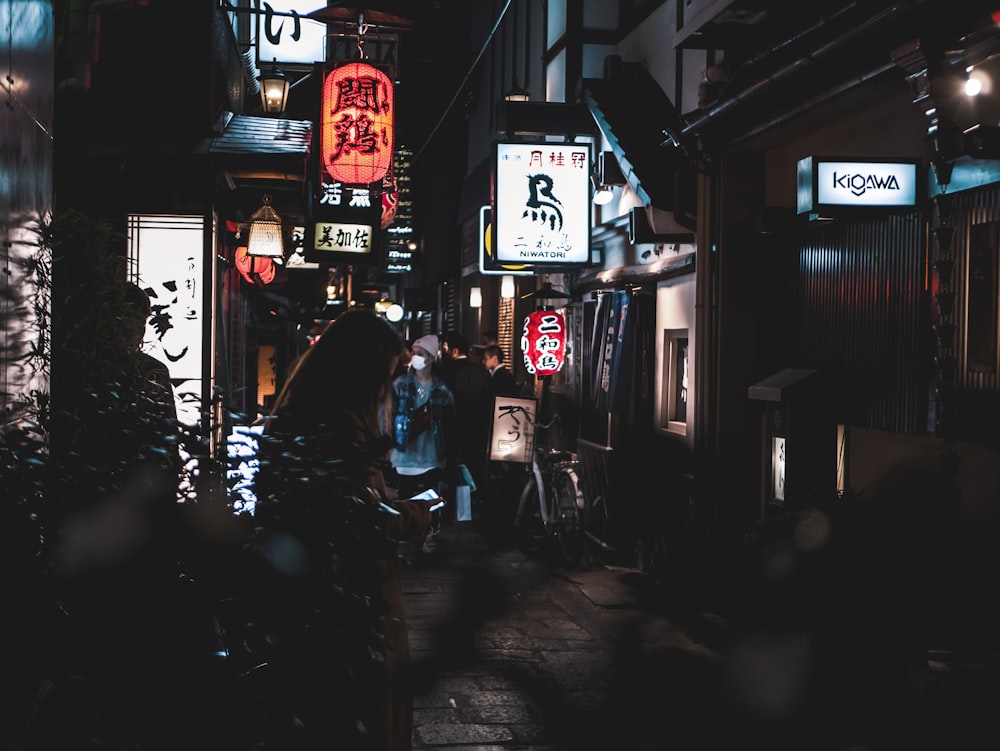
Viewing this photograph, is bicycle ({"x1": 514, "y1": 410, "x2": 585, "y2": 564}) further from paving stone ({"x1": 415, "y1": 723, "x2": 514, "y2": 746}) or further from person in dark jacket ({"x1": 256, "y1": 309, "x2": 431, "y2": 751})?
person in dark jacket ({"x1": 256, "y1": 309, "x2": 431, "y2": 751})

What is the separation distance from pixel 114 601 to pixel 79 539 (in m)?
0.25

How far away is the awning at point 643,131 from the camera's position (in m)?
13.2

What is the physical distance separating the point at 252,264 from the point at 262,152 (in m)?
7.11

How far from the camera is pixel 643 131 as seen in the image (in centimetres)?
1565

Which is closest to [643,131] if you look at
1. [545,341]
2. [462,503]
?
[545,341]

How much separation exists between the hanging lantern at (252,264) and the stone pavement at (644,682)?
8515 mm

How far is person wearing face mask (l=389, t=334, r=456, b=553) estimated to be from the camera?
16016 millimetres

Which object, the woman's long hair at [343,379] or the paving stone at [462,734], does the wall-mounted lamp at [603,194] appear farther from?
the woman's long hair at [343,379]

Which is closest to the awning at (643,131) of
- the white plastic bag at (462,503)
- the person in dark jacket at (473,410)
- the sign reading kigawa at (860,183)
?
the sign reading kigawa at (860,183)

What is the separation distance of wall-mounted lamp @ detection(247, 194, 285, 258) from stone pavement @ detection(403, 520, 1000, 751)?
7.67 metres

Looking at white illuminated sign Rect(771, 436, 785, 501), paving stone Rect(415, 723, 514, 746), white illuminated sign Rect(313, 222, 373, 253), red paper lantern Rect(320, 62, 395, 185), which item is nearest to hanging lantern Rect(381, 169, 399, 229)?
white illuminated sign Rect(313, 222, 373, 253)

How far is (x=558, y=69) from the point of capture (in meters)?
19.2

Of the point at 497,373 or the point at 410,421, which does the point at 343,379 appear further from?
the point at 497,373

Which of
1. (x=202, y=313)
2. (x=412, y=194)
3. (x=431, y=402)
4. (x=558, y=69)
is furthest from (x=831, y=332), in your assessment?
(x=412, y=194)
